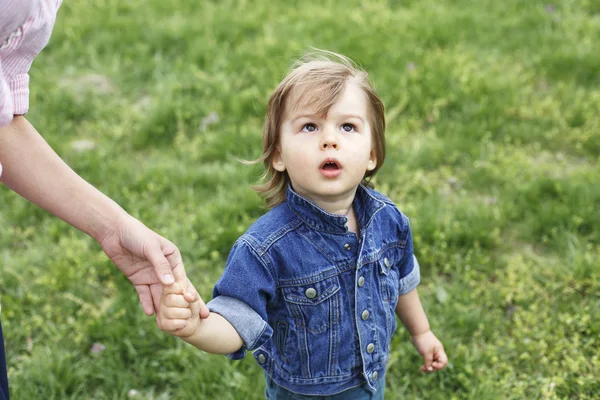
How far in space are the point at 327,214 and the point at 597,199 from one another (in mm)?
2186

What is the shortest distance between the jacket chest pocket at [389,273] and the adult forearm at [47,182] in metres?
0.77

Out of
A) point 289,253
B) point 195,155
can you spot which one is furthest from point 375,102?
point 195,155

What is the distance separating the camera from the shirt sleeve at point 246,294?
6.33ft

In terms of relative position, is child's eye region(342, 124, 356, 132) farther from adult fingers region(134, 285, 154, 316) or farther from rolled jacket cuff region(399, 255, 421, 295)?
adult fingers region(134, 285, 154, 316)

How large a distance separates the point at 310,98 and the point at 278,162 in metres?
0.25

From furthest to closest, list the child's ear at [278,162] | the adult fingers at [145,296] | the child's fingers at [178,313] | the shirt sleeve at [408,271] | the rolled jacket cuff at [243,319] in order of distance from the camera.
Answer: the shirt sleeve at [408,271] < the child's ear at [278,162] < the adult fingers at [145,296] < the rolled jacket cuff at [243,319] < the child's fingers at [178,313]

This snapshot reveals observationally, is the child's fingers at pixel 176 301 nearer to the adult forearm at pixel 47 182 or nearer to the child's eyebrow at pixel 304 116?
the adult forearm at pixel 47 182

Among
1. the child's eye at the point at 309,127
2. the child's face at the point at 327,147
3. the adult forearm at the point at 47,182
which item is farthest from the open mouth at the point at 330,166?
the adult forearm at the point at 47,182

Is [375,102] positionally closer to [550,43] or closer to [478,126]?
[478,126]

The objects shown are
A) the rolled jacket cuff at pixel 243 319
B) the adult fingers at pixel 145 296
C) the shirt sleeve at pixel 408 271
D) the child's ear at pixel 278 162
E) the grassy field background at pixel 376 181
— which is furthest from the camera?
the grassy field background at pixel 376 181

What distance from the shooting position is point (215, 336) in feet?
6.20

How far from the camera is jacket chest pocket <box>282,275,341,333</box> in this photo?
2.02 m

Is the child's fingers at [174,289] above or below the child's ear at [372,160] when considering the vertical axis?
below

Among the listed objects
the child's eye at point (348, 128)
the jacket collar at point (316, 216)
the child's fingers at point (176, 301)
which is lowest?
the child's fingers at point (176, 301)
